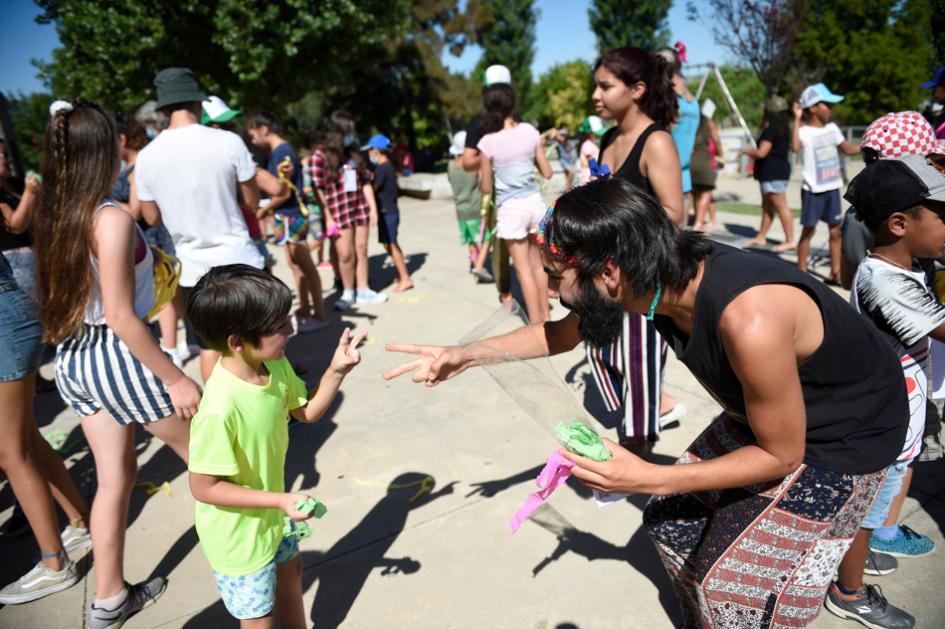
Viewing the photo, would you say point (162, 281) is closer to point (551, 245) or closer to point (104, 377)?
point (104, 377)

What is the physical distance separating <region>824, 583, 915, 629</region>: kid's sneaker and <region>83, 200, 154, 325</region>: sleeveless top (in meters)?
2.83

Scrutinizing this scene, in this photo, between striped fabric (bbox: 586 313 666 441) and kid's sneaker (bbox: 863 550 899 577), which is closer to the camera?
kid's sneaker (bbox: 863 550 899 577)

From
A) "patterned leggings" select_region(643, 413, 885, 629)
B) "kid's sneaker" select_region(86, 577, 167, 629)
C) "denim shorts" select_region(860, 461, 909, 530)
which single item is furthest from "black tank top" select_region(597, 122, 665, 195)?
"kid's sneaker" select_region(86, 577, 167, 629)

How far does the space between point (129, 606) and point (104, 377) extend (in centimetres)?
94

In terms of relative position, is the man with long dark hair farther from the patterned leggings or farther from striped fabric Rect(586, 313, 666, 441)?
striped fabric Rect(586, 313, 666, 441)

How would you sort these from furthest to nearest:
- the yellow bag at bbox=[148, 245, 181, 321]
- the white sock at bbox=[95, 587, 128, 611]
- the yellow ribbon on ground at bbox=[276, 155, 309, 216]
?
the yellow ribbon on ground at bbox=[276, 155, 309, 216] < the yellow bag at bbox=[148, 245, 181, 321] < the white sock at bbox=[95, 587, 128, 611]

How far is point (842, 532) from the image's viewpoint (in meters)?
1.76

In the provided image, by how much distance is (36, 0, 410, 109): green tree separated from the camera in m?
16.0

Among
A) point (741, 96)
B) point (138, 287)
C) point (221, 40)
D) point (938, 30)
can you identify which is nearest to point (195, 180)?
point (138, 287)

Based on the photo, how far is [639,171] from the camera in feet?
10.1

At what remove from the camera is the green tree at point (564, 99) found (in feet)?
122

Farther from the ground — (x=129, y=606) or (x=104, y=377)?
(x=104, y=377)

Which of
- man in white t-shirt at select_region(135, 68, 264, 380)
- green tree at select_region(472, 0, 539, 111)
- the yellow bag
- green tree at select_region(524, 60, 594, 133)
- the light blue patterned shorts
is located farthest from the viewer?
green tree at select_region(472, 0, 539, 111)

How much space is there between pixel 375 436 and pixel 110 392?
5.80 ft
